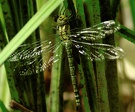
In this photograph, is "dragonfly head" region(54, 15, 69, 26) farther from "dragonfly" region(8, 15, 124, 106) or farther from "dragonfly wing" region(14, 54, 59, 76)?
"dragonfly wing" region(14, 54, 59, 76)

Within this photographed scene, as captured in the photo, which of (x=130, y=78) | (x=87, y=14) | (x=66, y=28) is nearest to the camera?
(x=87, y=14)

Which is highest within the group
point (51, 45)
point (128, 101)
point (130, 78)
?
point (51, 45)

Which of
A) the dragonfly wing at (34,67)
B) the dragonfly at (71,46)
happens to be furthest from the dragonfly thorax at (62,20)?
the dragonfly wing at (34,67)

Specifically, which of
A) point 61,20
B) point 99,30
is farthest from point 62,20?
point 99,30

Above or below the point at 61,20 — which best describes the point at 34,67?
below

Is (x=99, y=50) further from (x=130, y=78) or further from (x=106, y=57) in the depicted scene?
(x=130, y=78)

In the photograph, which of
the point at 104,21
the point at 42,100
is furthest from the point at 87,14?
the point at 42,100

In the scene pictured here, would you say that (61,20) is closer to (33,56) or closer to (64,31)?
(64,31)
